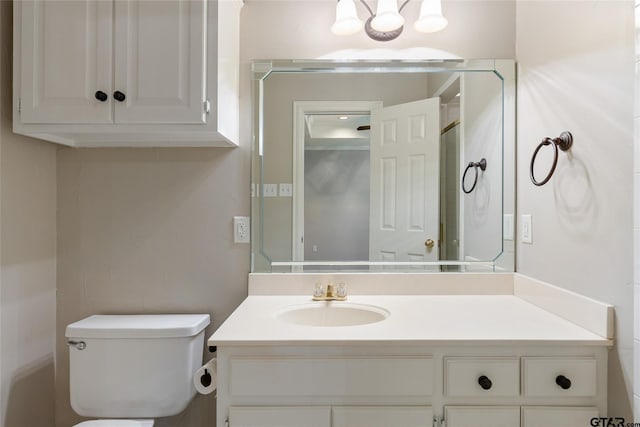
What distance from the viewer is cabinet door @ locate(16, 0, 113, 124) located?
1282 mm

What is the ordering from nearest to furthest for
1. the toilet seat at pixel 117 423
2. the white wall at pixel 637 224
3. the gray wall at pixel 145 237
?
the white wall at pixel 637 224, the toilet seat at pixel 117 423, the gray wall at pixel 145 237

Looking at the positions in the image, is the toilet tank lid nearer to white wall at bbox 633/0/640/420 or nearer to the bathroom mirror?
the bathroom mirror

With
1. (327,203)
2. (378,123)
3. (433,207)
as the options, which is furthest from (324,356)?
(378,123)

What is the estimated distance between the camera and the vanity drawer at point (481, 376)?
3.59 feet

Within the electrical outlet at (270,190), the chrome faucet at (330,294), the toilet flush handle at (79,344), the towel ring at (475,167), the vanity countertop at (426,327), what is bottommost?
the toilet flush handle at (79,344)

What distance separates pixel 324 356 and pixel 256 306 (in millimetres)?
451

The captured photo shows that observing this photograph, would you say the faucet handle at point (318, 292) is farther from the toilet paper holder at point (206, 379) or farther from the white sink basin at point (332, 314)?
the toilet paper holder at point (206, 379)

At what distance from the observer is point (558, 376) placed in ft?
3.58

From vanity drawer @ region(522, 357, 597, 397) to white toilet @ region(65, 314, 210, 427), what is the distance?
117 centimetres

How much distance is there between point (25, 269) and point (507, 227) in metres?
1.99

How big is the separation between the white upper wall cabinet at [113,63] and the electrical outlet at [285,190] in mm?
482

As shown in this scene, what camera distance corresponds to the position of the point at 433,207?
66.4 inches

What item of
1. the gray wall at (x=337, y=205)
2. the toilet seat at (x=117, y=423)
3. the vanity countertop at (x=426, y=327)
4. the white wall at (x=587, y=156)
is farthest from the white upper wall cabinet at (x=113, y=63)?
the white wall at (x=587, y=156)

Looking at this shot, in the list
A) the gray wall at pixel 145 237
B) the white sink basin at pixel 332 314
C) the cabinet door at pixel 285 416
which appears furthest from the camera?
the gray wall at pixel 145 237
